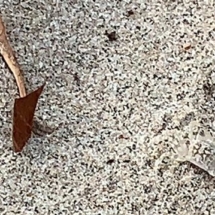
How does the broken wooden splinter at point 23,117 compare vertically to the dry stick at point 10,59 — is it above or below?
below

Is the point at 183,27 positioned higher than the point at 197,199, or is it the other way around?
the point at 183,27

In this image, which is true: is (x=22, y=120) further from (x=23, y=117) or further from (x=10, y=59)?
(x=10, y=59)

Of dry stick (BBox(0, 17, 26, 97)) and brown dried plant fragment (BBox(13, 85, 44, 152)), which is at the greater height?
dry stick (BBox(0, 17, 26, 97))

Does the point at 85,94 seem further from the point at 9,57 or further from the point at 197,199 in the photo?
the point at 197,199

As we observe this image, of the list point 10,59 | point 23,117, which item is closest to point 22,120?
point 23,117

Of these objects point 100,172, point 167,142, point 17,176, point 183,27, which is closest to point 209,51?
point 183,27

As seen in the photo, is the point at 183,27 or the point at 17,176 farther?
the point at 183,27

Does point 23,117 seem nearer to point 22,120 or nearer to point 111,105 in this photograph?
point 22,120

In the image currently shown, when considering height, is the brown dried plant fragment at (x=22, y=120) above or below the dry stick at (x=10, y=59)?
below

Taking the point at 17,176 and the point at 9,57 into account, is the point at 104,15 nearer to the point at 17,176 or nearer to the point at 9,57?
the point at 9,57

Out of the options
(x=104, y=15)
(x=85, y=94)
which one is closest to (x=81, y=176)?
(x=85, y=94)

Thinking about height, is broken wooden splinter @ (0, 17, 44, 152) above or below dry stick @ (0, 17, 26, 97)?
below
